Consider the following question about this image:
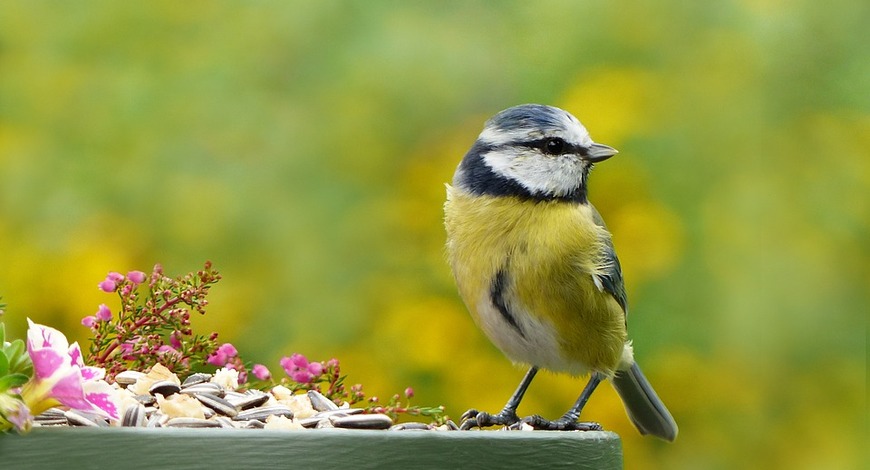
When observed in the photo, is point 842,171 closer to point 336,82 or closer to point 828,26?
point 828,26

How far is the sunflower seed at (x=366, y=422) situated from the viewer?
1.73 metres

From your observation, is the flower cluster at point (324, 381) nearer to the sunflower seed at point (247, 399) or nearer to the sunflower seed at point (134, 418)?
A: the sunflower seed at point (247, 399)

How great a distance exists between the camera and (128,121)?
3.74 meters

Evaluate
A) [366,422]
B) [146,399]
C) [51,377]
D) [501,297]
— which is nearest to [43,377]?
[51,377]

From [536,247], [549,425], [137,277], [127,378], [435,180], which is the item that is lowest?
[549,425]

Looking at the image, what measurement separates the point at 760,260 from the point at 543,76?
0.98 meters

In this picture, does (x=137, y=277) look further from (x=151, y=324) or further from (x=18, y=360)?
(x=18, y=360)

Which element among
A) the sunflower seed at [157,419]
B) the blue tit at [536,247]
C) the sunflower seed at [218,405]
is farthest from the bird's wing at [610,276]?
the sunflower seed at [157,419]

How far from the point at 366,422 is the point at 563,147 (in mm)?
1145

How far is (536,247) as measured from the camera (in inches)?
103

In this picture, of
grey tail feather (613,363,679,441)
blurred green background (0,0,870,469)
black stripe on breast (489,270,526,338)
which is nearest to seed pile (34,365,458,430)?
black stripe on breast (489,270,526,338)

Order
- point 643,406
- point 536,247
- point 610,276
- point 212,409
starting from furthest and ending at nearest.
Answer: point 643,406
point 610,276
point 536,247
point 212,409

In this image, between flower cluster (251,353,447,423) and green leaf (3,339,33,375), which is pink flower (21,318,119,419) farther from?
flower cluster (251,353,447,423)


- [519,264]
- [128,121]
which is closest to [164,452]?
[519,264]
